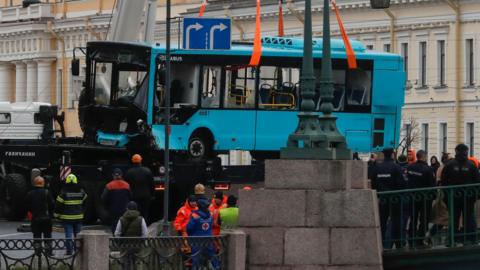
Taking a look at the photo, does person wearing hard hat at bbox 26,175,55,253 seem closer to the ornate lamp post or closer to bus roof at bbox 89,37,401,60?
the ornate lamp post

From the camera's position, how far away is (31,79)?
119500mm

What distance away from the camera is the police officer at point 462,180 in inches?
1097

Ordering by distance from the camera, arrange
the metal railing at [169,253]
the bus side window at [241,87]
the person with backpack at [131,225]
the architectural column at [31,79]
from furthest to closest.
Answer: the architectural column at [31,79], the bus side window at [241,87], the person with backpack at [131,225], the metal railing at [169,253]

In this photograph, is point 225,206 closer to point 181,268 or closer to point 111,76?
point 181,268

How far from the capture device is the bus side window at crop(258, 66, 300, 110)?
43125mm

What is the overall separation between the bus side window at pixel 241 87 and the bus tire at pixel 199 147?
2.82ft

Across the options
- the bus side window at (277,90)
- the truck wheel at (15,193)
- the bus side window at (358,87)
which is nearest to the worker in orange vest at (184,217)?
the bus side window at (277,90)

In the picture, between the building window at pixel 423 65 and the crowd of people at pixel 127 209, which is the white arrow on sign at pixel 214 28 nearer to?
the crowd of people at pixel 127 209

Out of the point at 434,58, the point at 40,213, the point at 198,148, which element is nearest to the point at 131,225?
the point at 40,213

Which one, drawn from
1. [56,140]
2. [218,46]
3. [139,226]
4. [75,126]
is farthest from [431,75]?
[139,226]

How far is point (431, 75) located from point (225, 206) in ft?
167

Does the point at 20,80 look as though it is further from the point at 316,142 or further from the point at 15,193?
the point at 316,142

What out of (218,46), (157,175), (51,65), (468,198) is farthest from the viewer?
(51,65)

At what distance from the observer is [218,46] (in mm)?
33062
